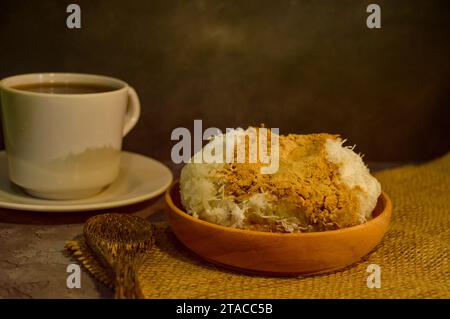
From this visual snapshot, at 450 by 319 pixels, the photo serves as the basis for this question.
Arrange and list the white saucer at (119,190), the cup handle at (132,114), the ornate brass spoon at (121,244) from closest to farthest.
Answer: the ornate brass spoon at (121,244)
the white saucer at (119,190)
the cup handle at (132,114)

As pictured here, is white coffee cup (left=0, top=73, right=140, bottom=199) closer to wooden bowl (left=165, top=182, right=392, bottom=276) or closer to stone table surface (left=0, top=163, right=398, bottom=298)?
stone table surface (left=0, top=163, right=398, bottom=298)

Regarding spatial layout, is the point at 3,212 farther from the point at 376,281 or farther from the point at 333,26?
the point at 333,26

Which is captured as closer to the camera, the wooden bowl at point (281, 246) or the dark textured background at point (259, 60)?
the wooden bowl at point (281, 246)

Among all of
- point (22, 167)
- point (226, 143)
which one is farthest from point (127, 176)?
point (226, 143)

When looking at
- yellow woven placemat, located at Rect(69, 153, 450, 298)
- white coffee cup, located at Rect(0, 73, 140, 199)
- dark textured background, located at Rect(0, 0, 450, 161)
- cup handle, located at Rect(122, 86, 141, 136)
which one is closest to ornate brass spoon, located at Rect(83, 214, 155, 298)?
yellow woven placemat, located at Rect(69, 153, 450, 298)

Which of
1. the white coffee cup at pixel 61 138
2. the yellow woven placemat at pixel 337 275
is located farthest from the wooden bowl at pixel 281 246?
the white coffee cup at pixel 61 138

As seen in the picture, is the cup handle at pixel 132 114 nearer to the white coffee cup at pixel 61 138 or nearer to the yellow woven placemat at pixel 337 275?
the white coffee cup at pixel 61 138

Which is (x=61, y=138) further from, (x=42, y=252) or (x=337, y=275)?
(x=337, y=275)
